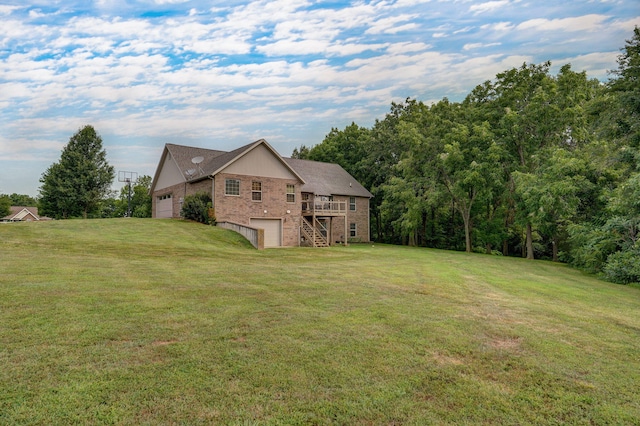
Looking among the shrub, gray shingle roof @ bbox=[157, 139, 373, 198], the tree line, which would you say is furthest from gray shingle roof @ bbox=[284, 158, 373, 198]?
the shrub

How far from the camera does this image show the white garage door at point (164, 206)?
27.6m

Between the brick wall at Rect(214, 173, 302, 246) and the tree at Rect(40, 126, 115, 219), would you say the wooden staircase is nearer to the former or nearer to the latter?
the brick wall at Rect(214, 173, 302, 246)

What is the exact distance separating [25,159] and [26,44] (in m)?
26.7

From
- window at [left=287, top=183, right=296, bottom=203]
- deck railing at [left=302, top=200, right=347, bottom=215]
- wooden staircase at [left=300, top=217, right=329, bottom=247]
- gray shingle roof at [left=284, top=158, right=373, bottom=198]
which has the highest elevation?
gray shingle roof at [left=284, top=158, right=373, bottom=198]

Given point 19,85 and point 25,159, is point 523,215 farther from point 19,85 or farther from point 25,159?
point 25,159

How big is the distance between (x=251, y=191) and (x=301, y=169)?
8.96 metres

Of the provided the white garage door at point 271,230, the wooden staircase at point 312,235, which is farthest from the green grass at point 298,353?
the wooden staircase at point 312,235

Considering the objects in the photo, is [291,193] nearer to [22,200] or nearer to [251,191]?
[251,191]

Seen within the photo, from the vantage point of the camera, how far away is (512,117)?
23297 mm

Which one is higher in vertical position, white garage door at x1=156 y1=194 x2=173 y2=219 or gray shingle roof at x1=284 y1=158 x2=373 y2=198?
gray shingle roof at x1=284 y1=158 x2=373 y2=198

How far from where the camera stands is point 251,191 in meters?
23.9

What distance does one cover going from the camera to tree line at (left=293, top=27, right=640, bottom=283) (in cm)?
1595

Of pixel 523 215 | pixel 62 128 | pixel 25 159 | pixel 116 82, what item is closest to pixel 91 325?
pixel 116 82

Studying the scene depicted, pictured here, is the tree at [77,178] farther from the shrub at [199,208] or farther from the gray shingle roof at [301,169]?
the shrub at [199,208]
